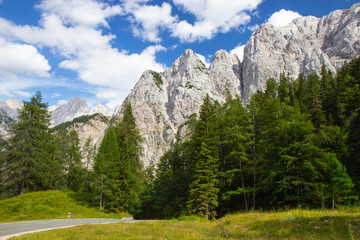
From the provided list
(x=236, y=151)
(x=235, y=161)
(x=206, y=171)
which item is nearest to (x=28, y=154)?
(x=206, y=171)

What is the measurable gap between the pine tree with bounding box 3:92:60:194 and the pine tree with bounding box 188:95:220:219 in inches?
890

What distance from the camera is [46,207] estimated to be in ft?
78.3

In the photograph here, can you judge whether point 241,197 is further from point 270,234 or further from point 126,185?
point 270,234

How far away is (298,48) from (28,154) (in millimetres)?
215996

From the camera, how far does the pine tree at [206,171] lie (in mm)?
26594

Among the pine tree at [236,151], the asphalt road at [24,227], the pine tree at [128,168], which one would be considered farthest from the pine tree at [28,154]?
the pine tree at [236,151]

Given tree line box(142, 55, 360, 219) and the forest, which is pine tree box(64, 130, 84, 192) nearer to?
the forest

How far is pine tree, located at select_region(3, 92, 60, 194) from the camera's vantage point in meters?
28.8

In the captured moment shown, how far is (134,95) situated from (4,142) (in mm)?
167595

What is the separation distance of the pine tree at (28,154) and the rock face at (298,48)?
505 ft

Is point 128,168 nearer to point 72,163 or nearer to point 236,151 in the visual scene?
point 236,151

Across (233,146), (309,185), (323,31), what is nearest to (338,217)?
(309,185)

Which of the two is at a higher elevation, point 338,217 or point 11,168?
point 11,168

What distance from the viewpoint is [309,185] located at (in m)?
21.1
